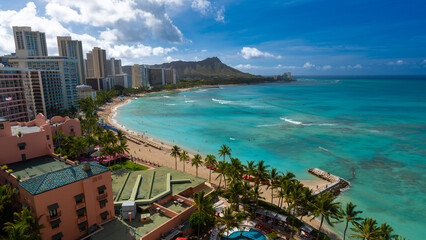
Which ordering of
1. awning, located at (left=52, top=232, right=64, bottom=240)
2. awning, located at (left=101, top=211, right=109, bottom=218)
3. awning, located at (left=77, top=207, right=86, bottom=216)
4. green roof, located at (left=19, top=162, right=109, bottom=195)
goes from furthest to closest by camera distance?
awning, located at (left=101, top=211, right=109, bottom=218), awning, located at (left=77, top=207, right=86, bottom=216), awning, located at (left=52, top=232, right=64, bottom=240), green roof, located at (left=19, top=162, right=109, bottom=195)

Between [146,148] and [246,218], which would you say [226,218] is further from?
[146,148]

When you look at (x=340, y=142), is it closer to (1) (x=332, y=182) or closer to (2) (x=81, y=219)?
(1) (x=332, y=182)

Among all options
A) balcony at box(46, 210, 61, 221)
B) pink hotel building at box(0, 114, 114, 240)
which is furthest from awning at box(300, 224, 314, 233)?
balcony at box(46, 210, 61, 221)

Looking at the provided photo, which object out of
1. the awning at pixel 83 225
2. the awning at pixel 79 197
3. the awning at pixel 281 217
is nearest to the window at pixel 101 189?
the awning at pixel 79 197

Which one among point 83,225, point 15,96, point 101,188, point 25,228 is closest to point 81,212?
point 83,225

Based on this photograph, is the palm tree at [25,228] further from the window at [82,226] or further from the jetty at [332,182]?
the jetty at [332,182]

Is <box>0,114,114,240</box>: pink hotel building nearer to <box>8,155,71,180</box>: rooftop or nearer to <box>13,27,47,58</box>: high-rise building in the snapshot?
<box>8,155,71,180</box>: rooftop

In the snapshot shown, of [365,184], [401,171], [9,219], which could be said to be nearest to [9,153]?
[9,219]
